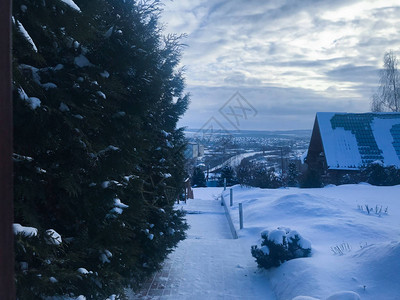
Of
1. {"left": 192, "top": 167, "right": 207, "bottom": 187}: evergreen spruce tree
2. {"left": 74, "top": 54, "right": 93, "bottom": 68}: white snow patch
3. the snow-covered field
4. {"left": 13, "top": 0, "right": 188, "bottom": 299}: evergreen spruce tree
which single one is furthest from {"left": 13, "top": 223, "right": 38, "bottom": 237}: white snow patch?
{"left": 192, "top": 167, "right": 207, "bottom": 187}: evergreen spruce tree

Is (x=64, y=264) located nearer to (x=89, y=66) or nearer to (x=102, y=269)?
(x=102, y=269)

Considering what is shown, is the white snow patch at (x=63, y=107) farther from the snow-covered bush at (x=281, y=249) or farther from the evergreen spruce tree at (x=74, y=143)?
the snow-covered bush at (x=281, y=249)

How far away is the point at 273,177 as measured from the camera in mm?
18484

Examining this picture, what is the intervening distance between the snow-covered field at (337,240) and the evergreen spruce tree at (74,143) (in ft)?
7.26

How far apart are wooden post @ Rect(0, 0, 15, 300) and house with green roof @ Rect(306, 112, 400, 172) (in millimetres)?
17282

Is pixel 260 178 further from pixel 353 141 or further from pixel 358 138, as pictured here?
pixel 358 138

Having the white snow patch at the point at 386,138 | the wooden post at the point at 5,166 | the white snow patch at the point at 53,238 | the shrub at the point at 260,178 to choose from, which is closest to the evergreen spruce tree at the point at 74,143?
the white snow patch at the point at 53,238

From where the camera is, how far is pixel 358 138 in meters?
18.3

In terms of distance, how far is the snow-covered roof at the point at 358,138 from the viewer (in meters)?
16.8

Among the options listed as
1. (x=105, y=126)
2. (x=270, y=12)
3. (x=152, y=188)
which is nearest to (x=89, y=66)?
(x=105, y=126)

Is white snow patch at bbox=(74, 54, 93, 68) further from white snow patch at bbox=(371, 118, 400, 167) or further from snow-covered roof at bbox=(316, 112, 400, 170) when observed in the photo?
white snow patch at bbox=(371, 118, 400, 167)

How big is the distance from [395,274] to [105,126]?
3699 mm

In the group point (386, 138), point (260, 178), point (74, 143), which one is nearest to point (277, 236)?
point (74, 143)

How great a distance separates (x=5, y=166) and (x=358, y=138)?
64.8 ft
